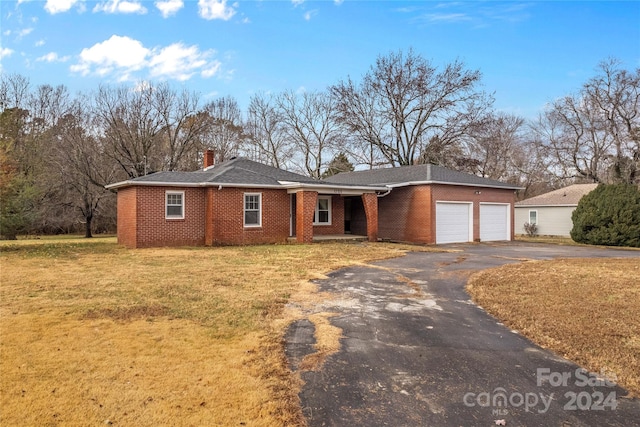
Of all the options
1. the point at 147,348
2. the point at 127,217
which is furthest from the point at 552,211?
the point at 147,348

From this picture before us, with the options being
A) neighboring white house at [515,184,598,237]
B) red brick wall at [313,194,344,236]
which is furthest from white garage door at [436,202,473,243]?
neighboring white house at [515,184,598,237]

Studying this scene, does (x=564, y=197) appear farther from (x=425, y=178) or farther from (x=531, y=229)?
(x=425, y=178)

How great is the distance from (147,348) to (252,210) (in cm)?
1345

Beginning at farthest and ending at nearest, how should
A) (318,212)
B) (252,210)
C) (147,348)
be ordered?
1. (318,212)
2. (252,210)
3. (147,348)

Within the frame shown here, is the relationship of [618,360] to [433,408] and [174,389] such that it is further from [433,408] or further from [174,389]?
[174,389]

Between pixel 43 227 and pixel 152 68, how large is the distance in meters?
15.1

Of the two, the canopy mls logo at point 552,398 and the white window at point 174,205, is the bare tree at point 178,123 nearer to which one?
the white window at point 174,205

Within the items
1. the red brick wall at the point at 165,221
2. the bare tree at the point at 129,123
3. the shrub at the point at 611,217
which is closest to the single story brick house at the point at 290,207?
the red brick wall at the point at 165,221

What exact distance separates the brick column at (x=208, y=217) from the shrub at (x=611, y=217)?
58.4 ft

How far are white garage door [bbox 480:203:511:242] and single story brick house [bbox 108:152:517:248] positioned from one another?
0.05 metres

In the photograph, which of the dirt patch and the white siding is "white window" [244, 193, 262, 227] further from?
the white siding

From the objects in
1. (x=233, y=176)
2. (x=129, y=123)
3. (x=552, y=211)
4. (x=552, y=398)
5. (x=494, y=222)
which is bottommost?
(x=552, y=398)

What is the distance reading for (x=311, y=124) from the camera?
3788cm

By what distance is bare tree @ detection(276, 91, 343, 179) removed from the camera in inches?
1469
